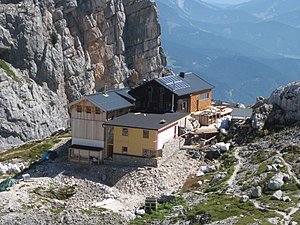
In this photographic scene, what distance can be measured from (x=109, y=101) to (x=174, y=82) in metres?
11.2

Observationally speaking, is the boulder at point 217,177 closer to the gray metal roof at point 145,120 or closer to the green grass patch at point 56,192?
the gray metal roof at point 145,120

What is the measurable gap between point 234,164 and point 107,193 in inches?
450

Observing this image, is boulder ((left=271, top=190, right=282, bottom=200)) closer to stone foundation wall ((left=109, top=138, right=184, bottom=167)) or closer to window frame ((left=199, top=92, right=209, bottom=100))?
stone foundation wall ((left=109, top=138, right=184, bottom=167))

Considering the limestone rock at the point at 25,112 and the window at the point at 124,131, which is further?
Result: the limestone rock at the point at 25,112

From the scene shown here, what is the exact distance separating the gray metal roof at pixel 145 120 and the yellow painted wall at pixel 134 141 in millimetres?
513

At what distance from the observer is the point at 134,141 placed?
5175cm

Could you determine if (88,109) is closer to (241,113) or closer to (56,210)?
(56,210)

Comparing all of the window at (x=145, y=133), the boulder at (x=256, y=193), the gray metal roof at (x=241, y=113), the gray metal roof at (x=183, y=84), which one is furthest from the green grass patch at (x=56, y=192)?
the gray metal roof at (x=241, y=113)

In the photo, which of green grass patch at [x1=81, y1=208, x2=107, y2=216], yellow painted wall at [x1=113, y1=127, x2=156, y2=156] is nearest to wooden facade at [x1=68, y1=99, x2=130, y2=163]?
yellow painted wall at [x1=113, y1=127, x2=156, y2=156]

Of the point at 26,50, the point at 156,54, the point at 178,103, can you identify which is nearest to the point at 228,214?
the point at 178,103

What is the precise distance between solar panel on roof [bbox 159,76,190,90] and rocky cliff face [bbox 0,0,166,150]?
1556 inches

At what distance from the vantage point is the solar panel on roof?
62469 mm

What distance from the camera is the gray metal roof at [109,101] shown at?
176 ft

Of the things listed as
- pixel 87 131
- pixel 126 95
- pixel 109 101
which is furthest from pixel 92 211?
pixel 126 95
